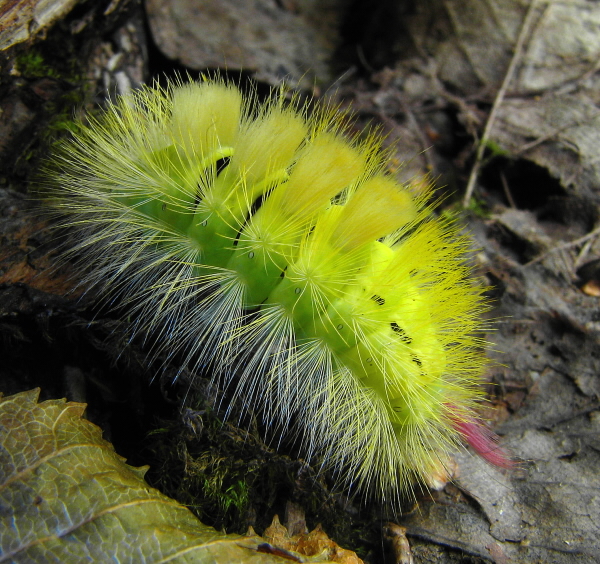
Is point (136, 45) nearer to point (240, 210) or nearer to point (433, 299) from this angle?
point (240, 210)

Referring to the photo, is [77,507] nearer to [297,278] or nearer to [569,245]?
[297,278]

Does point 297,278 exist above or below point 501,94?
below

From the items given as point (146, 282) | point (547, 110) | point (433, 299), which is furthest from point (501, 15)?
A: point (146, 282)

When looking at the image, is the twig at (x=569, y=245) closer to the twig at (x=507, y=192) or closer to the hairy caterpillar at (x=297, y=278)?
the twig at (x=507, y=192)

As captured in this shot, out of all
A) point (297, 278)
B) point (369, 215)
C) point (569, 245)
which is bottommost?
point (297, 278)

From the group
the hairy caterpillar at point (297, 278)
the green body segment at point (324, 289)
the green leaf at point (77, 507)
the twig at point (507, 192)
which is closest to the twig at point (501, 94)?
the twig at point (507, 192)

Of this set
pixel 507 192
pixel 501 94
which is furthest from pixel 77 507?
pixel 501 94
